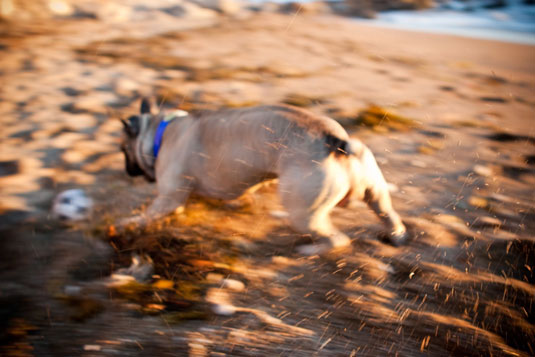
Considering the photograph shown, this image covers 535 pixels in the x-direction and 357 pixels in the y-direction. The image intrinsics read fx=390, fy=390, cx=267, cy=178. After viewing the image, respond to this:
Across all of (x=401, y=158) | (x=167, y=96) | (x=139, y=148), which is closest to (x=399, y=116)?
(x=401, y=158)

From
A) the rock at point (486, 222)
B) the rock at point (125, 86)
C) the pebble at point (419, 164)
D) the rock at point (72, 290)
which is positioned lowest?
the rock at point (72, 290)

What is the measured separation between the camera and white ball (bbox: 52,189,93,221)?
2.47 metres

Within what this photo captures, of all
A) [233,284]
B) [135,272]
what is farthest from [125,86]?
[233,284]

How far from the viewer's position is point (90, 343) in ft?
5.55

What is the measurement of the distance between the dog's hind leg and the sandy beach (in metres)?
0.35

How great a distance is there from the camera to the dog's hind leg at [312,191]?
1.93 meters

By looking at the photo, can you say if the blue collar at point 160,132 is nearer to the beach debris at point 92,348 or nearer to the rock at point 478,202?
the beach debris at point 92,348

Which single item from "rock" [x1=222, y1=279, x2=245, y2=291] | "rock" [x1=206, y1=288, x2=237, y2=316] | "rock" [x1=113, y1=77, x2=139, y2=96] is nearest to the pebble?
"rock" [x1=222, y1=279, x2=245, y2=291]

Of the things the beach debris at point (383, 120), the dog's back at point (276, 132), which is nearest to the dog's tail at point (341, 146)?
the dog's back at point (276, 132)

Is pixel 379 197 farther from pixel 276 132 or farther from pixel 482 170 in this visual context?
pixel 482 170

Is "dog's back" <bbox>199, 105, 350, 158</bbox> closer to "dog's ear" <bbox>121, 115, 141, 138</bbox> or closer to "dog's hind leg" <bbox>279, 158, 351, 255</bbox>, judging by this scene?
"dog's hind leg" <bbox>279, 158, 351, 255</bbox>

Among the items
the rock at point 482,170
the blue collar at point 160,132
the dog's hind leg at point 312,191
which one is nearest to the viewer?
the dog's hind leg at point 312,191

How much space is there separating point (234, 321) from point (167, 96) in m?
3.00

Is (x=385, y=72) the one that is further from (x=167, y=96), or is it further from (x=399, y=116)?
(x=167, y=96)
